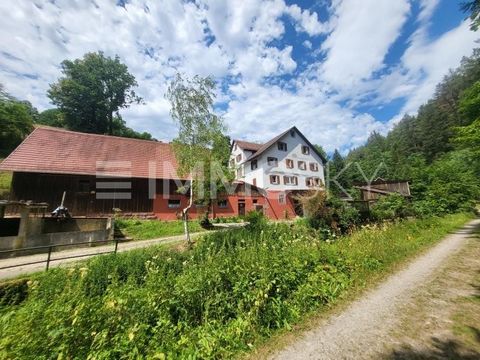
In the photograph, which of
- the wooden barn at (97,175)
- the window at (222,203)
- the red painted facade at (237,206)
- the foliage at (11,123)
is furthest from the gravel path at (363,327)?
the foliage at (11,123)

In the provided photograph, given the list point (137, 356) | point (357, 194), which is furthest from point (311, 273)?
→ point (357, 194)

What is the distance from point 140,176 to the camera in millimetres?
21031

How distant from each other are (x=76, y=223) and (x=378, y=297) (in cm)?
1639

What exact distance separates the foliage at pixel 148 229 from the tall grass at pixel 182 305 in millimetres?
8047

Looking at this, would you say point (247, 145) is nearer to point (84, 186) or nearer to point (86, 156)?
point (86, 156)

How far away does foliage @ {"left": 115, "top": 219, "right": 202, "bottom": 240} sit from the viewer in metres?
15.6

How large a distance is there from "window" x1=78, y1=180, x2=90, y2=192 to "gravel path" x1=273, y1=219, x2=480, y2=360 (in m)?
21.0

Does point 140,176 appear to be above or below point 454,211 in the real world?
above

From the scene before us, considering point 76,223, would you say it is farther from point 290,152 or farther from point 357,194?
point 357,194

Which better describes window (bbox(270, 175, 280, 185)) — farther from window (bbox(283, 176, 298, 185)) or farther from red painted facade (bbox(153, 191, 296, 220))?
red painted facade (bbox(153, 191, 296, 220))

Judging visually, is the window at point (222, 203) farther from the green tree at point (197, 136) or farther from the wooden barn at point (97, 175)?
the green tree at point (197, 136)

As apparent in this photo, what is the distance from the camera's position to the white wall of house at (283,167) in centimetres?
3105

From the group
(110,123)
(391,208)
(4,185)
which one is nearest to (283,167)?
(391,208)

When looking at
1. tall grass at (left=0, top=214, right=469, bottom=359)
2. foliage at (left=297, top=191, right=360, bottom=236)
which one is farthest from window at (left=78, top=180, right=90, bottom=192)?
foliage at (left=297, top=191, right=360, bottom=236)
